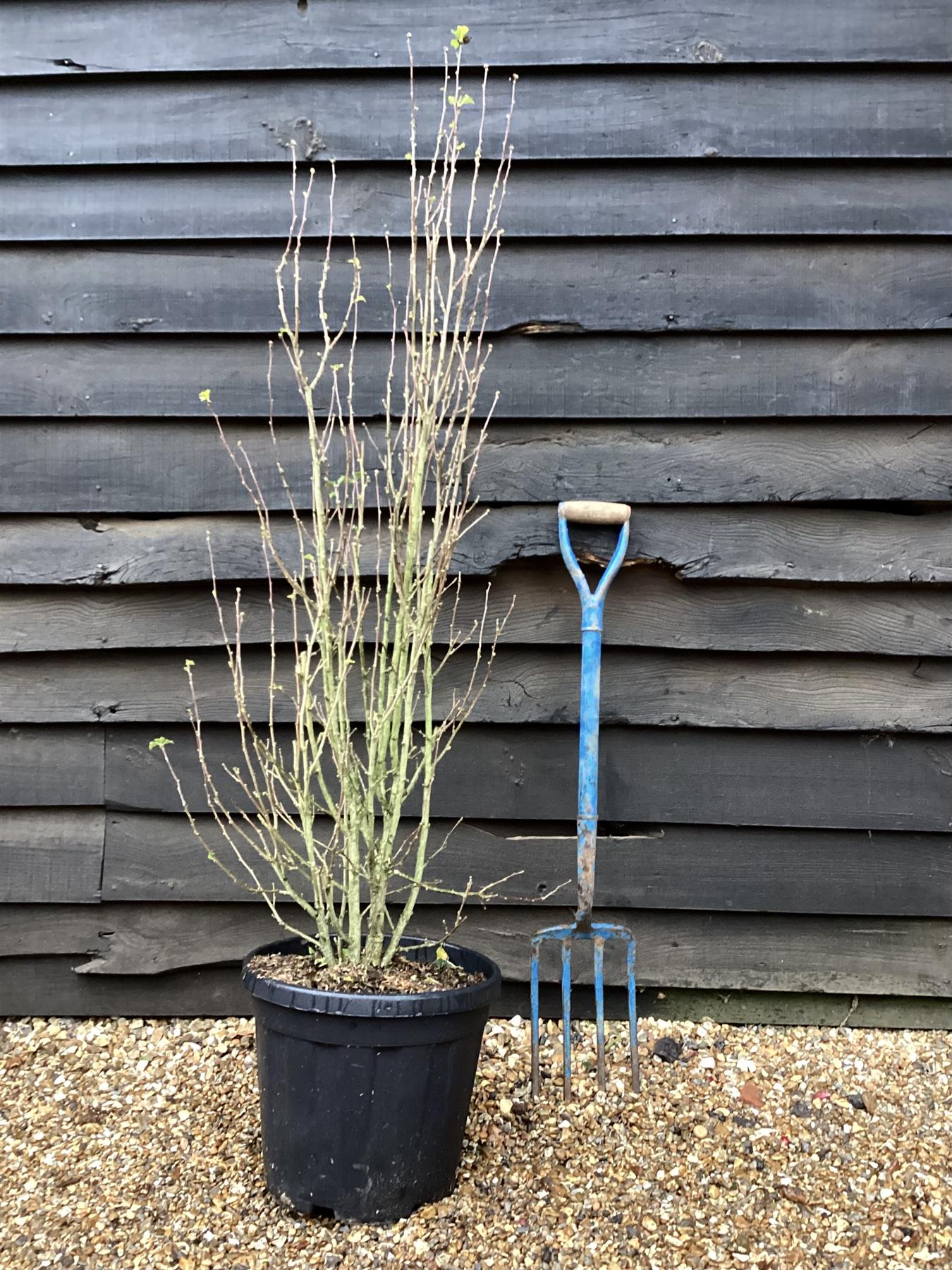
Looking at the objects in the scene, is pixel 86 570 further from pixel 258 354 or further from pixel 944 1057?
pixel 944 1057

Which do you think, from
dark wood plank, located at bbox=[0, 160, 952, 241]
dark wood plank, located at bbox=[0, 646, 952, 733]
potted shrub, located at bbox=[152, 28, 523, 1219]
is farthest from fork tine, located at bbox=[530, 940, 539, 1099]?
dark wood plank, located at bbox=[0, 160, 952, 241]

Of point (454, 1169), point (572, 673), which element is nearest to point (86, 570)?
point (572, 673)

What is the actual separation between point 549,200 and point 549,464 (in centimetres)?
65

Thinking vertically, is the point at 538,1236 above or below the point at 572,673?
below

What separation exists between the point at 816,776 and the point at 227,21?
7.85ft

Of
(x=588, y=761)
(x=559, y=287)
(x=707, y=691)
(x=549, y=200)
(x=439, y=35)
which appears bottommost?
(x=588, y=761)

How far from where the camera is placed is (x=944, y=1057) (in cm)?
Result: 255

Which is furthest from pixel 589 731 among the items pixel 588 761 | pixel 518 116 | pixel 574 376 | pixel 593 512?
pixel 518 116

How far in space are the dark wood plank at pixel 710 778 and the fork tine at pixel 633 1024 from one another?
1.14ft

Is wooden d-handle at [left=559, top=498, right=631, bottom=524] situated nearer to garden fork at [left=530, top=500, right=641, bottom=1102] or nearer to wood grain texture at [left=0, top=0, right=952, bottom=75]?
garden fork at [left=530, top=500, right=641, bottom=1102]

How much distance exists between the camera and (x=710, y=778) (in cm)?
265

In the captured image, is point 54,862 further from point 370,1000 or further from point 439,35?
point 439,35

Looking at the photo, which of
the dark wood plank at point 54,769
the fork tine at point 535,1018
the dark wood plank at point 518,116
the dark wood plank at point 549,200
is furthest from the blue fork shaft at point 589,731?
the dark wood plank at point 54,769

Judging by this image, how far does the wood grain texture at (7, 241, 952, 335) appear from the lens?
2.60 meters
